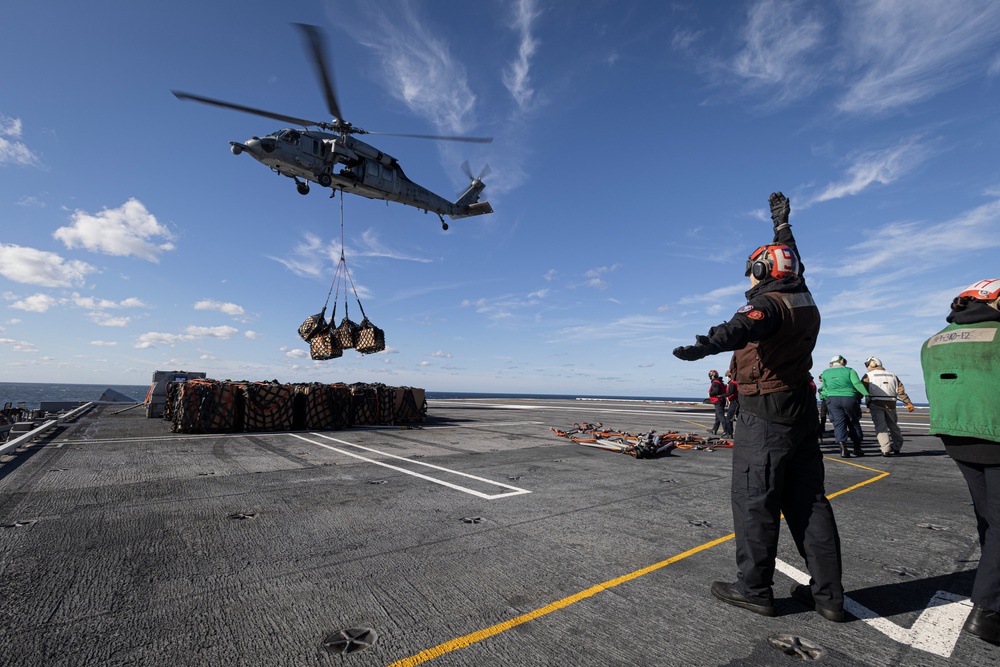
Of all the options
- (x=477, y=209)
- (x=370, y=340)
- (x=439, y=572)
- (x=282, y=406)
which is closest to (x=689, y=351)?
(x=439, y=572)

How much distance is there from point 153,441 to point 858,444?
1595 centimetres

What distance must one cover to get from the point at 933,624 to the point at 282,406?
1440cm

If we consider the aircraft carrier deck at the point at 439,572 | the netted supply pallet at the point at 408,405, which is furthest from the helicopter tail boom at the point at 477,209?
the aircraft carrier deck at the point at 439,572

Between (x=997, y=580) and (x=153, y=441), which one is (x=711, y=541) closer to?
(x=997, y=580)

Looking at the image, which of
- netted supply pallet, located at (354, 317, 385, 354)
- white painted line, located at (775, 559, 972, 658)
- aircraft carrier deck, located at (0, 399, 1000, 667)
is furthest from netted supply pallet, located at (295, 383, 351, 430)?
white painted line, located at (775, 559, 972, 658)

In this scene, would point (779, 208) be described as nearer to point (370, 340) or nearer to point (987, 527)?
point (987, 527)

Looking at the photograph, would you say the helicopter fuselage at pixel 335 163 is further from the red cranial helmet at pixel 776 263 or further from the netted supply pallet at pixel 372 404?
the red cranial helmet at pixel 776 263

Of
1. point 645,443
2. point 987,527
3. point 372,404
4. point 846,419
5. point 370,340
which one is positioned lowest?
point 645,443

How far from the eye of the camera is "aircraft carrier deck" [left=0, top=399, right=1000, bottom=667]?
2184 mm

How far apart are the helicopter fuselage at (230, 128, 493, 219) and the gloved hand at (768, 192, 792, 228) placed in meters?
17.0

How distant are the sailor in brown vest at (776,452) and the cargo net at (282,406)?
13.5 meters

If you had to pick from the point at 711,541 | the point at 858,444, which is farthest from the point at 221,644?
the point at 858,444

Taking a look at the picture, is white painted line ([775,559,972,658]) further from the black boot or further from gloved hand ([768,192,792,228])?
gloved hand ([768,192,792,228])

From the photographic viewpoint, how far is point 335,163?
1748 centimetres
